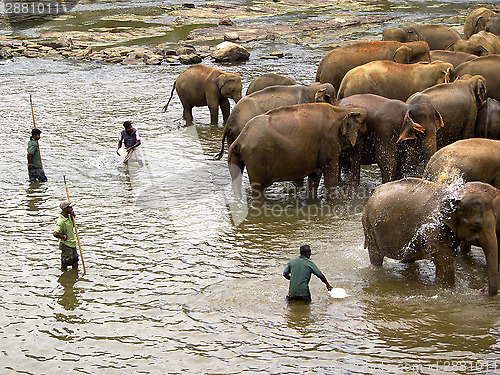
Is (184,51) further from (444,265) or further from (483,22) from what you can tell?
(444,265)

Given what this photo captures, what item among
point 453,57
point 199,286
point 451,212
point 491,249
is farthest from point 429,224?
point 453,57

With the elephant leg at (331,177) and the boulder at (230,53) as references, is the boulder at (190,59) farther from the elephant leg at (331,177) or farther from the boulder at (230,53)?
the elephant leg at (331,177)

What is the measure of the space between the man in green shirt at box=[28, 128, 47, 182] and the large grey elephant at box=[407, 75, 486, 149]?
5701 millimetres

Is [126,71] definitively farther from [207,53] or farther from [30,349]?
[30,349]

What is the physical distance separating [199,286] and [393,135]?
13.0ft

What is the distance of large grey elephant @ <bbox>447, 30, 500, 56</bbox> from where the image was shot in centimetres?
A: 1520

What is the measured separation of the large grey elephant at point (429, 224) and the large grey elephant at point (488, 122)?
375 centimetres

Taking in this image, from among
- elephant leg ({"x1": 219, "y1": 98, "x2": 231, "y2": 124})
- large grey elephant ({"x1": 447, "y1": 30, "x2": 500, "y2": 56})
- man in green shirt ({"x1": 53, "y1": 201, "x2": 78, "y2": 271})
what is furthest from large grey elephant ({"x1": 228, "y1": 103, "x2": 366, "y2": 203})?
large grey elephant ({"x1": 447, "y1": 30, "x2": 500, "y2": 56})

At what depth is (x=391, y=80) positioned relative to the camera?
1295 centimetres

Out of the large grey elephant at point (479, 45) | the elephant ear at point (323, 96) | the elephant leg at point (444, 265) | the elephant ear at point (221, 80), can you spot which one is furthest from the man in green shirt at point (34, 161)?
the large grey elephant at point (479, 45)

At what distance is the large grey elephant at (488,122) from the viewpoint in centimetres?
1077

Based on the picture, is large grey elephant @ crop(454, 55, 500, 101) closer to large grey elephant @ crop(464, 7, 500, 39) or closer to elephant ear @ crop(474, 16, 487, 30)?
large grey elephant @ crop(464, 7, 500, 39)

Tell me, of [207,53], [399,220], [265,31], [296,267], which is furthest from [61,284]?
[265,31]

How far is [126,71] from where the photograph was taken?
69.8 ft
